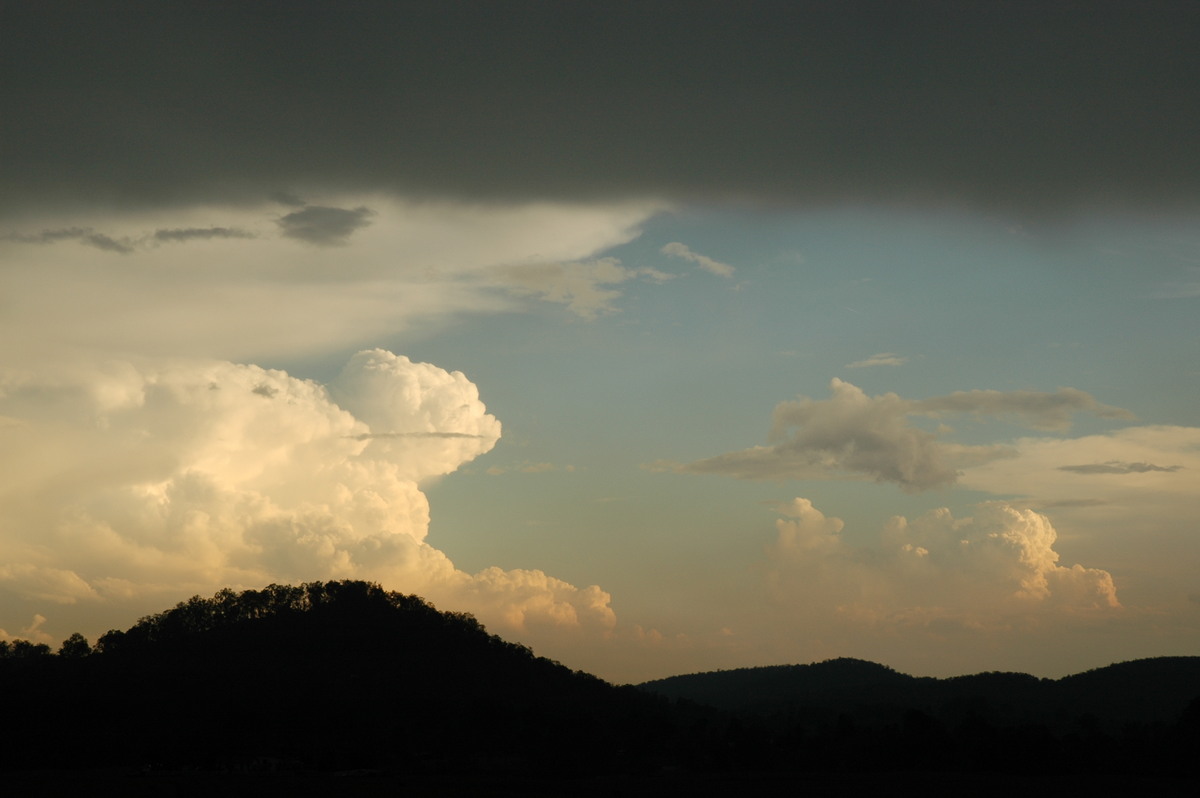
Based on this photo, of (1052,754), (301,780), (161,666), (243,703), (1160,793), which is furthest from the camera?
(161,666)

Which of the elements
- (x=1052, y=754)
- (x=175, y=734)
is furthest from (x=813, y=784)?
(x=175, y=734)

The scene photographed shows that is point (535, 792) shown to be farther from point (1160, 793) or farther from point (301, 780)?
point (1160, 793)

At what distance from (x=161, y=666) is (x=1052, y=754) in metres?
156

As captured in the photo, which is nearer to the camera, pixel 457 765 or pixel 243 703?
pixel 457 765

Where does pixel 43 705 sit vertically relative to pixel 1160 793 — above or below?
above

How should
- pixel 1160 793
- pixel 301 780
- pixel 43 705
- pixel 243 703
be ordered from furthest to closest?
pixel 243 703 < pixel 43 705 < pixel 301 780 < pixel 1160 793

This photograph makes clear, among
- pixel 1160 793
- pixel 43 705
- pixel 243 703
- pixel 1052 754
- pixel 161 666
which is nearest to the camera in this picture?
pixel 1160 793

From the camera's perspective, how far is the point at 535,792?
124 metres

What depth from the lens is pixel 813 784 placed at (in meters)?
137

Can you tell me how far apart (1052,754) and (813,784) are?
38596 millimetres

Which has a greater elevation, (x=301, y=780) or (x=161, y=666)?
(x=161, y=666)

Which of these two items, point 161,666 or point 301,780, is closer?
point 301,780

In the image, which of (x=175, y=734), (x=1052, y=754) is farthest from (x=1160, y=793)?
(x=175, y=734)

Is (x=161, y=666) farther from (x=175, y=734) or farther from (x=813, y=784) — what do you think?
(x=813, y=784)
